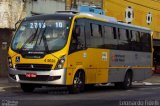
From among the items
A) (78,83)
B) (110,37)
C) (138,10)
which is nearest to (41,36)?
(78,83)

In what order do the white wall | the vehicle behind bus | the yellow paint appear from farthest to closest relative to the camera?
the yellow paint
the white wall
the vehicle behind bus

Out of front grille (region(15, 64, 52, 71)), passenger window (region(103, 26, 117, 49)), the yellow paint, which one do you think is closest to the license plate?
front grille (region(15, 64, 52, 71))

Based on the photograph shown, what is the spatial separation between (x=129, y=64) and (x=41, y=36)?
729 centimetres

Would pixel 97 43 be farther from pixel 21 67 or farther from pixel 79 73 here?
pixel 21 67

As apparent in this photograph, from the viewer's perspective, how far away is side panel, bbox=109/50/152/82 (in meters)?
23.8

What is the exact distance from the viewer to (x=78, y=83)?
20.2m

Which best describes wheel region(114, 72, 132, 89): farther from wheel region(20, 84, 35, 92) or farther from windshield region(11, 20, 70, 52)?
windshield region(11, 20, 70, 52)

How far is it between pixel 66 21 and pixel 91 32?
6.02 ft

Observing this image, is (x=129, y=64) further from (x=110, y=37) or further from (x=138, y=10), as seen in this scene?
(x=138, y=10)

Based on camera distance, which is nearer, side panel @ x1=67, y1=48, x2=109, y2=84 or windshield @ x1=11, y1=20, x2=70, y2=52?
windshield @ x1=11, y1=20, x2=70, y2=52

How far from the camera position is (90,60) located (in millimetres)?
21344

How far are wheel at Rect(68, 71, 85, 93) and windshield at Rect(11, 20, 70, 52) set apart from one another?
1.53 metres

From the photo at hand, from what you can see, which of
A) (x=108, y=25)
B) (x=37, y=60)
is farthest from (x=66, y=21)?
(x=108, y=25)

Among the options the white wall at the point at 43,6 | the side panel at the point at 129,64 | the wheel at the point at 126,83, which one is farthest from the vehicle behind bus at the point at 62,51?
the white wall at the point at 43,6
